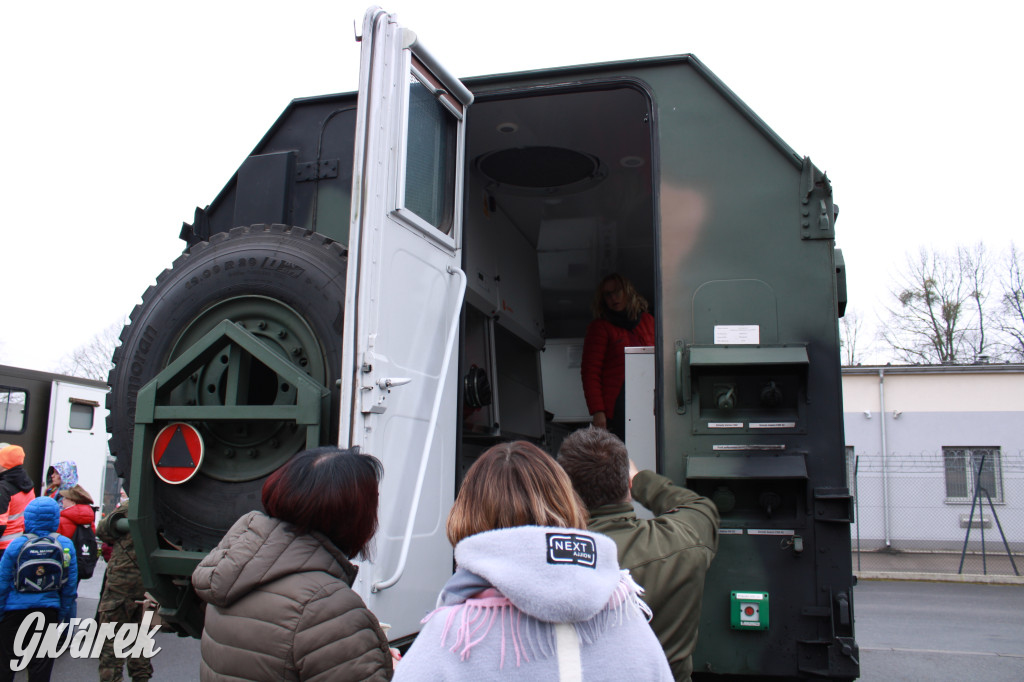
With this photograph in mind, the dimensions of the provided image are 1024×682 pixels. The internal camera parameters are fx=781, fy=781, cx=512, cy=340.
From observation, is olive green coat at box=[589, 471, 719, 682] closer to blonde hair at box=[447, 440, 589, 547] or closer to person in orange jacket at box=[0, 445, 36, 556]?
blonde hair at box=[447, 440, 589, 547]

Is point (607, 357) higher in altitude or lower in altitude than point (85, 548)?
higher

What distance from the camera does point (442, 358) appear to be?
332 cm

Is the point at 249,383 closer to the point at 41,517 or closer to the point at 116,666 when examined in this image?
the point at 41,517

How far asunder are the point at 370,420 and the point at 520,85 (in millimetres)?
1845

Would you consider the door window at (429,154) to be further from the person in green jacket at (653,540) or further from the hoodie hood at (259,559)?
the hoodie hood at (259,559)

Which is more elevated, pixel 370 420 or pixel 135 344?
pixel 135 344

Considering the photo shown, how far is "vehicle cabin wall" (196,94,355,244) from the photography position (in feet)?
12.4

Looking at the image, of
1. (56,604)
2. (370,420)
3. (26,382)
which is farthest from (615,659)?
(26,382)

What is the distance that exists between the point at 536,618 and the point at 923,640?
8.20 metres

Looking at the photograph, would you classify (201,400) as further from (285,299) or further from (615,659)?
(615,659)

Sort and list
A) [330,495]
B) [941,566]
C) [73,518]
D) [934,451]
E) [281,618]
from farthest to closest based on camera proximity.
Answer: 1. [934,451]
2. [941,566]
3. [73,518]
4. [330,495]
5. [281,618]

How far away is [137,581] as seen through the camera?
5.62 metres

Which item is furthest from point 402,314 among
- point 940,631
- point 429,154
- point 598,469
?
point 940,631

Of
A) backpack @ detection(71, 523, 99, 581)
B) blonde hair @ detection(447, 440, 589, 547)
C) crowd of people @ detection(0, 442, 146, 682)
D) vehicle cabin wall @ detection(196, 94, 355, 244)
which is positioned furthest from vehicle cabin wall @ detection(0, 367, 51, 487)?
blonde hair @ detection(447, 440, 589, 547)
